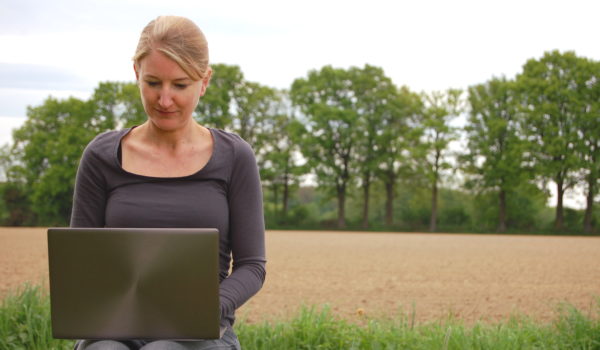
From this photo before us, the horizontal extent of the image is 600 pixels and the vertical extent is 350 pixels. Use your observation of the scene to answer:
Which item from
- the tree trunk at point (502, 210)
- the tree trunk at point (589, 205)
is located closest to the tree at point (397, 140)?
the tree trunk at point (502, 210)

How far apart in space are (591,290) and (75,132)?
131ft

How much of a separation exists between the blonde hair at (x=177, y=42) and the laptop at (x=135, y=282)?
606 millimetres

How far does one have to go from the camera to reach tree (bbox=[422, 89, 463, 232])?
43.4m

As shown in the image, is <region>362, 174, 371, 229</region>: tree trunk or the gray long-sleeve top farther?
<region>362, 174, 371, 229</region>: tree trunk

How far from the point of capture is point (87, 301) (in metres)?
1.88

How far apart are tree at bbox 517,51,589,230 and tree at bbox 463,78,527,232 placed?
1054mm

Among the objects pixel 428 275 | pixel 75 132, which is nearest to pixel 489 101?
pixel 75 132

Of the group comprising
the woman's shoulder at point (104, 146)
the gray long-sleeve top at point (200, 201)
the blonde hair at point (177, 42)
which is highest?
the blonde hair at point (177, 42)

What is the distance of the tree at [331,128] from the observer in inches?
1764

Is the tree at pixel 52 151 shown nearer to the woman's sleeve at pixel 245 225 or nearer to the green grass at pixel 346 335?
the green grass at pixel 346 335

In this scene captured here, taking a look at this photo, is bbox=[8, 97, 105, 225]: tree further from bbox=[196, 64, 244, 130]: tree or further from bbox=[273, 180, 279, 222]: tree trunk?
bbox=[273, 180, 279, 222]: tree trunk

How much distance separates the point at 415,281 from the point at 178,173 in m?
11.9

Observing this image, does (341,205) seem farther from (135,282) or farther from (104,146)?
(135,282)

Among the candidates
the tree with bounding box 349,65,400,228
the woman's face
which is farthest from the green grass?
the tree with bounding box 349,65,400,228
